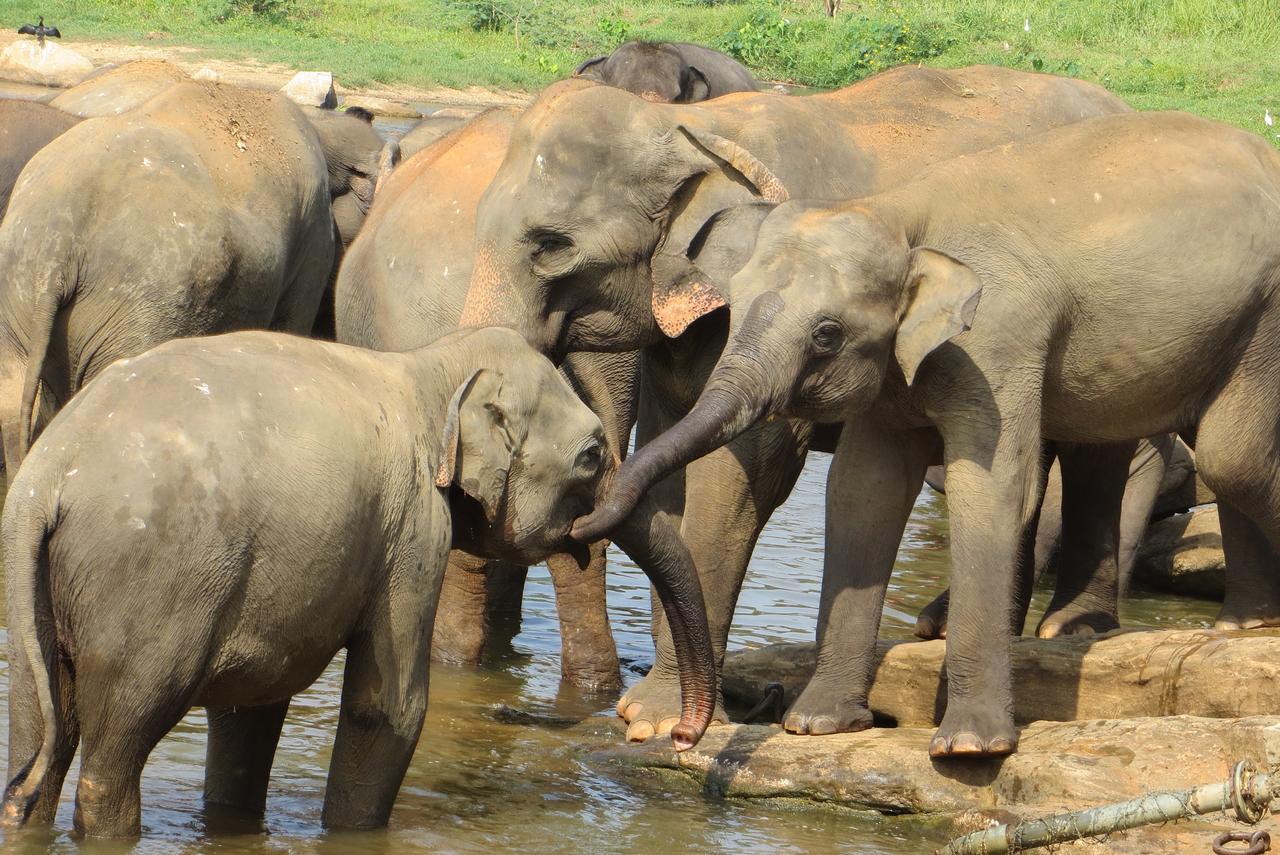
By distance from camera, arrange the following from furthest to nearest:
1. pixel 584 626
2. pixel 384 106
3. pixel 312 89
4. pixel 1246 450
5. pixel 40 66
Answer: pixel 384 106 → pixel 312 89 → pixel 40 66 → pixel 584 626 → pixel 1246 450

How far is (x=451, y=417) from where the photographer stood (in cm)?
448

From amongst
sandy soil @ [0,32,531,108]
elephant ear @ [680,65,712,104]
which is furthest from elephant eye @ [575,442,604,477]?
sandy soil @ [0,32,531,108]

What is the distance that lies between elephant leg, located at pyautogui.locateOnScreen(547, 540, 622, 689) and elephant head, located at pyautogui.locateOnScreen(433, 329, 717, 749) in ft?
5.03

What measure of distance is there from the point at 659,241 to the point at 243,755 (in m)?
1.93

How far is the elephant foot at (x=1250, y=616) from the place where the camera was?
6.09 meters

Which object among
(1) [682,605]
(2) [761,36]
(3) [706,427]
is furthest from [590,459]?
(2) [761,36]

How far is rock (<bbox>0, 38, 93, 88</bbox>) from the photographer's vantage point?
20.3m

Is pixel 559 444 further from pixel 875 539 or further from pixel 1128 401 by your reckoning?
pixel 1128 401

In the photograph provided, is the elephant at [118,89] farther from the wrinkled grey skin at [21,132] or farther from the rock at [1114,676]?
the rock at [1114,676]

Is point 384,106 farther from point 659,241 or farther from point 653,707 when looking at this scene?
point 653,707

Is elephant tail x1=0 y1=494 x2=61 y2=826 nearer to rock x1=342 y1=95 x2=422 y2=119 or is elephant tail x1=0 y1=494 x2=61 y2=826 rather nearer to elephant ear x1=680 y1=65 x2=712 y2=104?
elephant ear x1=680 y1=65 x2=712 y2=104

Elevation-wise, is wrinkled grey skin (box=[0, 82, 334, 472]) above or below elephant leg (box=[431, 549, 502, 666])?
above

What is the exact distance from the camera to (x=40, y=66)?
2045 cm

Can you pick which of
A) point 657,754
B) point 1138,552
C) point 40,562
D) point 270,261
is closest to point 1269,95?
point 1138,552
